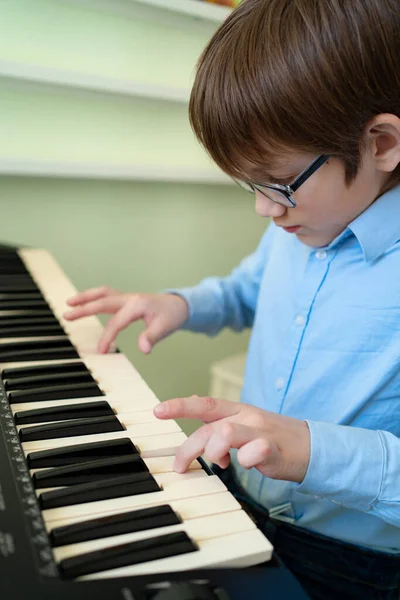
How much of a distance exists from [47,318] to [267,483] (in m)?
0.40

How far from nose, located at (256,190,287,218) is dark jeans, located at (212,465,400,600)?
0.42 metres

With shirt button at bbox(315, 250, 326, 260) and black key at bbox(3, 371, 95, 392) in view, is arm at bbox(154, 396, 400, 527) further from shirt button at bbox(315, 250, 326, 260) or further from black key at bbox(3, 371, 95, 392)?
shirt button at bbox(315, 250, 326, 260)

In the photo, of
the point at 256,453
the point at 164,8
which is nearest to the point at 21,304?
the point at 256,453

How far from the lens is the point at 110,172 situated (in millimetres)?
1280

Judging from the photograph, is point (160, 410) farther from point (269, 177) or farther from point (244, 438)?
point (269, 177)

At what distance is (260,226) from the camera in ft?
5.64

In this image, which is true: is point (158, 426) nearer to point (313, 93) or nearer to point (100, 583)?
point (100, 583)

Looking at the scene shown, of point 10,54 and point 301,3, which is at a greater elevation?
A: point 301,3

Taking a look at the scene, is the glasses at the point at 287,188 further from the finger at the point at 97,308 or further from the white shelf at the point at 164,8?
the white shelf at the point at 164,8

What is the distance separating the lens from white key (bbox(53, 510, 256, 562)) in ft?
1.32

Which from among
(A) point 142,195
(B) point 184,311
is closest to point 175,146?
(A) point 142,195

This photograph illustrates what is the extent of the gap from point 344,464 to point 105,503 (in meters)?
0.25

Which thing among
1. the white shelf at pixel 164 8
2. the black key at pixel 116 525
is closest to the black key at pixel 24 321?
the black key at pixel 116 525

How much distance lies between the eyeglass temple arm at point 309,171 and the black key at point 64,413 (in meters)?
0.32
